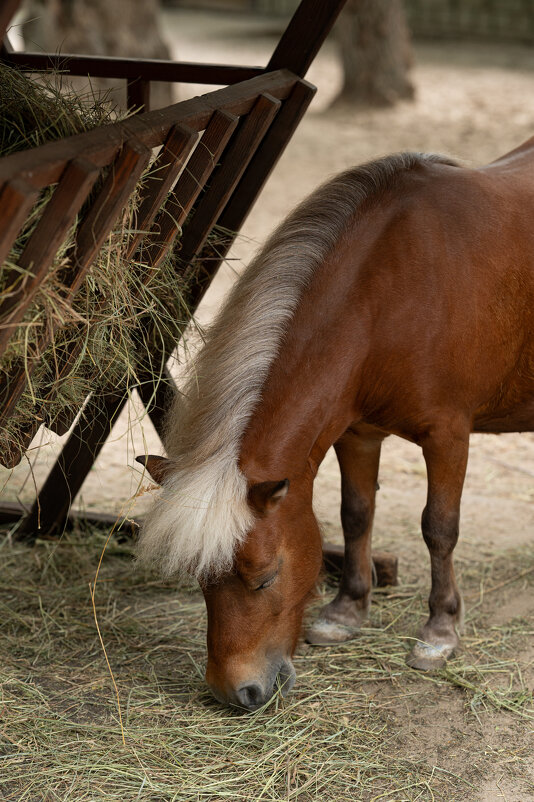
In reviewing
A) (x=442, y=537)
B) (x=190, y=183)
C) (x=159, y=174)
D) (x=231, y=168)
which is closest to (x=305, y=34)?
(x=231, y=168)

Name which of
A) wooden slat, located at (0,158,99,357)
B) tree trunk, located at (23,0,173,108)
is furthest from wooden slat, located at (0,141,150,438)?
tree trunk, located at (23,0,173,108)

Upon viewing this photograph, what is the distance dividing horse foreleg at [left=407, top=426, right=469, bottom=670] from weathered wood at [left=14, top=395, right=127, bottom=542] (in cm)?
104

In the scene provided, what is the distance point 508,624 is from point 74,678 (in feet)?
5.12

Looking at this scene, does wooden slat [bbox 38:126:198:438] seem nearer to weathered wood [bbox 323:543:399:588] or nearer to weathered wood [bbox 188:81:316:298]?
weathered wood [bbox 188:81:316:298]

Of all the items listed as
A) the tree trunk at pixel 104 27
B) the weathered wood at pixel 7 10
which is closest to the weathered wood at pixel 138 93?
the weathered wood at pixel 7 10

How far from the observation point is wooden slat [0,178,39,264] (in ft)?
6.02

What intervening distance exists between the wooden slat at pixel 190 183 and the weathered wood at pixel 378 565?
1.57 m

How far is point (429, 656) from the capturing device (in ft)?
10.6

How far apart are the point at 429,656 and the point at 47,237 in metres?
1.98

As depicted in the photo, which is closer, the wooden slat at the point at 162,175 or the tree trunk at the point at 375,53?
the wooden slat at the point at 162,175

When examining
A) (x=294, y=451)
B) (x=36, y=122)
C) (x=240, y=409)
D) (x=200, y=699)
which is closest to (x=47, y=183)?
(x=36, y=122)

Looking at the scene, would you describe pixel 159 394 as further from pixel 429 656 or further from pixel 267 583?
pixel 429 656

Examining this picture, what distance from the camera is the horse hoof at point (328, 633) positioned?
11.2ft

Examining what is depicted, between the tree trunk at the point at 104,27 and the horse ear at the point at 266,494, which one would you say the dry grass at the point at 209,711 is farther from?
the tree trunk at the point at 104,27
